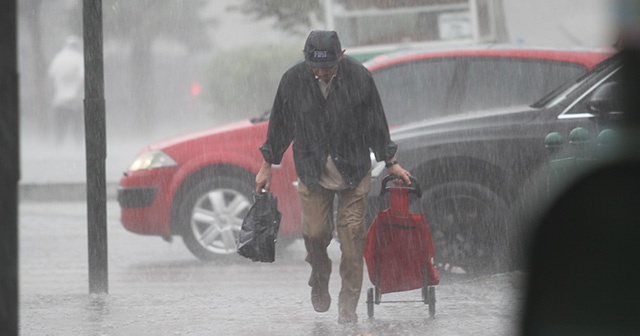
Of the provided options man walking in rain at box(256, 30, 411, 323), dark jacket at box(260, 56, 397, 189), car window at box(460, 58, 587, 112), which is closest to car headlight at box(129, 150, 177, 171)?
car window at box(460, 58, 587, 112)

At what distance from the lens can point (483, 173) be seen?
913 cm

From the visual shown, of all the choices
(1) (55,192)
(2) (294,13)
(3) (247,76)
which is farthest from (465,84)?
(3) (247,76)

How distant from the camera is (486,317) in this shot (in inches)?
300

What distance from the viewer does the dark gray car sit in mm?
9039

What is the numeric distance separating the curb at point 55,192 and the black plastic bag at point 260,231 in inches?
358

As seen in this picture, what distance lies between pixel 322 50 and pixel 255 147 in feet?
11.0

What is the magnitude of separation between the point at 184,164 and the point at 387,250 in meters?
3.43

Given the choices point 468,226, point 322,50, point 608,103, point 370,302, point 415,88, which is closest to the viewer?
point 322,50

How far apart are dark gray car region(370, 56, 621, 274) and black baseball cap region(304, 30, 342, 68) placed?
2076mm

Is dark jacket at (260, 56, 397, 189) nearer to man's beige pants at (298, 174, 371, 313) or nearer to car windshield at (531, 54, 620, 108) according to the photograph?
man's beige pants at (298, 174, 371, 313)

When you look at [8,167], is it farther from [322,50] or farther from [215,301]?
[215,301]

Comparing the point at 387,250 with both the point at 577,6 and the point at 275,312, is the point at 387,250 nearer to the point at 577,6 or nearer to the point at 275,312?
the point at 275,312

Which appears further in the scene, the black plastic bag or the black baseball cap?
the black plastic bag

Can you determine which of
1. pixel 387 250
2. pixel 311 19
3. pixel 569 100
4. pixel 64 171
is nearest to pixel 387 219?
pixel 387 250
